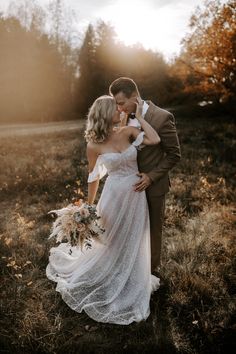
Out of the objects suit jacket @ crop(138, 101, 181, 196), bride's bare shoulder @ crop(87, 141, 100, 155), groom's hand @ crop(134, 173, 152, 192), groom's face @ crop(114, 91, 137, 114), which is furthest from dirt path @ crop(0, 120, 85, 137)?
groom's hand @ crop(134, 173, 152, 192)

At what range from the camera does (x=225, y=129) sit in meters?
17.0

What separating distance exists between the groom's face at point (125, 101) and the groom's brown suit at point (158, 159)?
215 mm

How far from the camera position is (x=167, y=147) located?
423 cm

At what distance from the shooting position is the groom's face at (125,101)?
415 centimetres

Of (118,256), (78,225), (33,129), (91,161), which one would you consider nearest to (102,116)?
(91,161)

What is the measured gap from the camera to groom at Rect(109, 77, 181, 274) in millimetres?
4149

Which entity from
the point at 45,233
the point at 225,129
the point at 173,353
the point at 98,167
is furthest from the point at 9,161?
the point at 225,129

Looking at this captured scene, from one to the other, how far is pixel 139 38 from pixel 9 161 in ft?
92.0

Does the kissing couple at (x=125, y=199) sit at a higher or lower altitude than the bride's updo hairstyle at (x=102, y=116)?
lower

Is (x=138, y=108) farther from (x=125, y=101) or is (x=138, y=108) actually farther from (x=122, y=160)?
(x=122, y=160)

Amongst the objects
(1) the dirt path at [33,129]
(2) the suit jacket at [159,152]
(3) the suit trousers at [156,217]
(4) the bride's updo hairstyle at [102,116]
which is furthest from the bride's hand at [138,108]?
(1) the dirt path at [33,129]

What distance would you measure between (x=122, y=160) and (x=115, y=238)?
3.22 feet

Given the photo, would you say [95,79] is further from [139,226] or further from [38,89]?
[139,226]

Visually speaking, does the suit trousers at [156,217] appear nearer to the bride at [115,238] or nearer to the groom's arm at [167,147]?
the bride at [115,238]
